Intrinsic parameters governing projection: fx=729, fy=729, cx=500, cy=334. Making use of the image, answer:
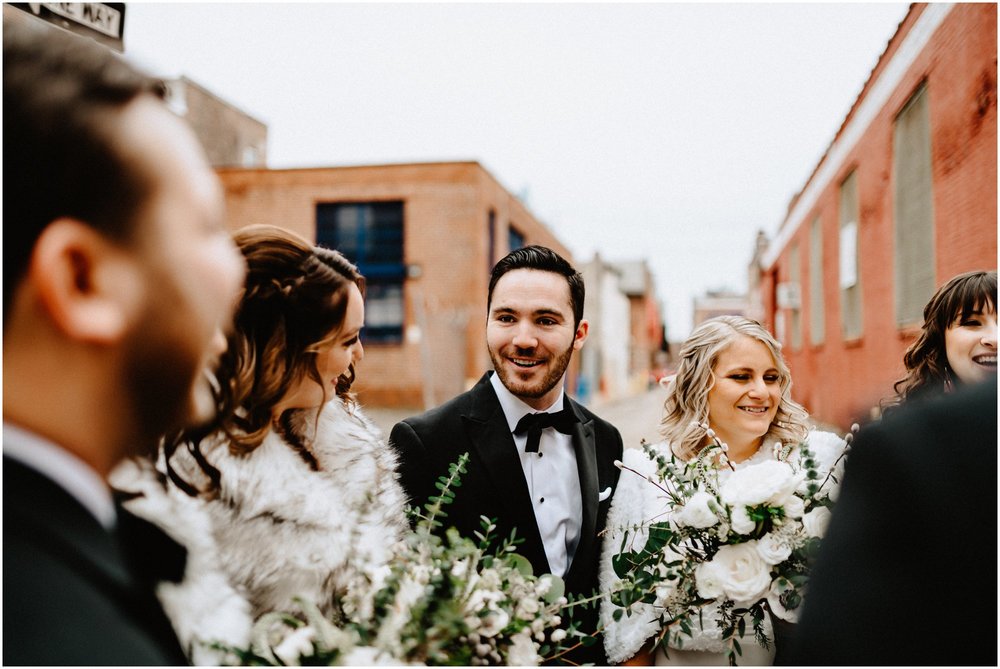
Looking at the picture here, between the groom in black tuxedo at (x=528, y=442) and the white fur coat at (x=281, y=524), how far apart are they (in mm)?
1061

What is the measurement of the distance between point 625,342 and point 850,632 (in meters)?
68.0

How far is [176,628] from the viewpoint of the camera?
1188 mm

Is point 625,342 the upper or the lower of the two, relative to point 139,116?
upper

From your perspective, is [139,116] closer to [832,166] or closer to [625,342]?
[832,166]

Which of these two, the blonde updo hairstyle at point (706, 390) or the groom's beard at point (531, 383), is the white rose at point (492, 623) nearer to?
the groom's beard at point (531, 383)

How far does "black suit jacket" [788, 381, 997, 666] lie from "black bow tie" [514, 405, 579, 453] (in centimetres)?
212

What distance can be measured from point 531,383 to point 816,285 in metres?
16.2

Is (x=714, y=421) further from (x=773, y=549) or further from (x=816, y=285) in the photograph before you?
(x=816, y=285)

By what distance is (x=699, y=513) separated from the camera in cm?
201

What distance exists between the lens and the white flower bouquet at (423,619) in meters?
1.32

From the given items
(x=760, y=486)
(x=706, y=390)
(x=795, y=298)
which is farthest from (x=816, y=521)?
(x=795, y=298)

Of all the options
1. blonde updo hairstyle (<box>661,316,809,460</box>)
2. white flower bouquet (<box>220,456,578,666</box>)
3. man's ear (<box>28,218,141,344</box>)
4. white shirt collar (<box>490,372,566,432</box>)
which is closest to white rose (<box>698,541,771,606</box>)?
white flower bouquet (<box>220,456,578,666</box>)

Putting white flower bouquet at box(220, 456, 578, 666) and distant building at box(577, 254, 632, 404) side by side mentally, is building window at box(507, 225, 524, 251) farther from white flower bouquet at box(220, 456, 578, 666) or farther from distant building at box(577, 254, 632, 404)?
white flower bouquet at box(220, 456, 578, 666)

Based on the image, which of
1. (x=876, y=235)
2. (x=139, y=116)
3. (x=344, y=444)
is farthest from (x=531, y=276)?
(x=876, y=235)
